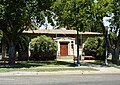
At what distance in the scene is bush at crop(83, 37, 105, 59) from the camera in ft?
143

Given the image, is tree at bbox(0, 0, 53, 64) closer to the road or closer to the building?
the road

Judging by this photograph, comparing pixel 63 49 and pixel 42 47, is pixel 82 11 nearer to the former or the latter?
pixel 42 47

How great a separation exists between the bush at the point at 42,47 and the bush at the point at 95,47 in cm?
476

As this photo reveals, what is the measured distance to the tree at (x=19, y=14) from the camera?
27333 mm

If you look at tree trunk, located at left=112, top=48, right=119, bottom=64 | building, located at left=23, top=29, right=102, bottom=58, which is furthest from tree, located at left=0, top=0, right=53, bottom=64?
building, located at left=23, top=29, right=102, bottom=58

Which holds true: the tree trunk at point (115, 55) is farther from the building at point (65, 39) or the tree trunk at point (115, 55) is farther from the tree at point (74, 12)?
the building at point (65, 39)

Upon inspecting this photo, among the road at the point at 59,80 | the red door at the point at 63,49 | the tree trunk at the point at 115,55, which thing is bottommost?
the road at the point at 59,80

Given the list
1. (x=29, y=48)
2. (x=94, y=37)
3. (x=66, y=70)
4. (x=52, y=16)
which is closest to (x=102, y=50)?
(x=94, y=37)

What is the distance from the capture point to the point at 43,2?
30031 mm

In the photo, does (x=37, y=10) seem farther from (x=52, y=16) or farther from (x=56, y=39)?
(x=56, y=39)

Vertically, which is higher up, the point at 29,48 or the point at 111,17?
the point at 111,17

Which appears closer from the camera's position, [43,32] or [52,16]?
[52,16]

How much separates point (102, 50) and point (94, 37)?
10.0 feet

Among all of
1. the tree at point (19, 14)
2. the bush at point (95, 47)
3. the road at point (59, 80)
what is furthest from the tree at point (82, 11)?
the bush at point (95, 47)
